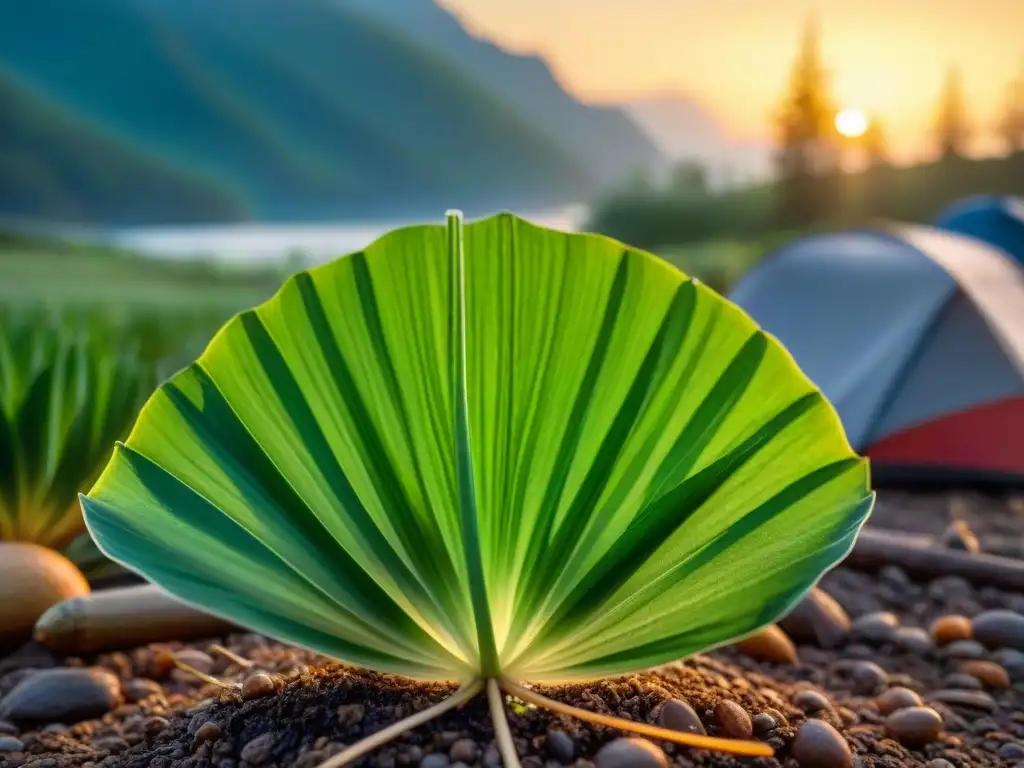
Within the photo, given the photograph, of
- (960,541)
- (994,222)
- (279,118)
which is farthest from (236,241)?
(960,541)

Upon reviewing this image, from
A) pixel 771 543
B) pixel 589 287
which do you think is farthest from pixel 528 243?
pixel 771 543

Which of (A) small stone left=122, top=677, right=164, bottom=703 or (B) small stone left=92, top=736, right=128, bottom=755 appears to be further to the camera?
(A) small stone left=122, top=677, right=164, bottom=703

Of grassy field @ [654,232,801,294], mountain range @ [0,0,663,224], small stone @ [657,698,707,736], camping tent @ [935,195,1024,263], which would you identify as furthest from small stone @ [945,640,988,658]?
grassy field @ [654,232,801,294]

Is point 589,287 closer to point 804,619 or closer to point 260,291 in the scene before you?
point 804,619

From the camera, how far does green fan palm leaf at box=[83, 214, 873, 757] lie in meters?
0.65

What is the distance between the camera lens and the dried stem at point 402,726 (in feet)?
1.97

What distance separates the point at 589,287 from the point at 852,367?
200 centimetres

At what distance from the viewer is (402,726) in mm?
621

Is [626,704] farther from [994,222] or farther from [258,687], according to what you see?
[994,222]

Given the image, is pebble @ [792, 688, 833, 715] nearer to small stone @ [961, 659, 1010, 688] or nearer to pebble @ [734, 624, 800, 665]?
pebble @ [734, 624, 800, 665]

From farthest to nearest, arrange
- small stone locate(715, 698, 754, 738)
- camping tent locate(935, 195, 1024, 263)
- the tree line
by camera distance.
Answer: the tree line
camping tent locate(935, 195, 1024, 263)
small stone locate(715, 698, 754, 738)

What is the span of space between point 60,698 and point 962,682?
977 millimetres

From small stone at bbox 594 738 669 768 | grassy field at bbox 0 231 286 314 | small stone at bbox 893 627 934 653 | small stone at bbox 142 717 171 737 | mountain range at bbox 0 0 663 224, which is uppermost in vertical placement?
mountain range at bbox 0 0 663 224

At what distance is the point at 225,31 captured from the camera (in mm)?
9086
